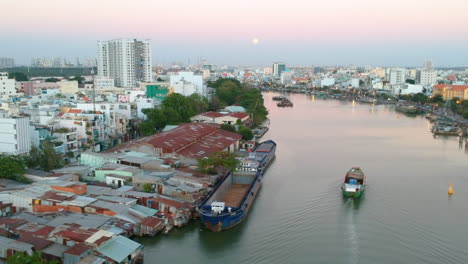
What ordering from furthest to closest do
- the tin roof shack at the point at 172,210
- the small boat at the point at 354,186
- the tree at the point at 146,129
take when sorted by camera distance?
the tree at the point at 146,129 → the small boat at the point at 354,186 → the tin roof shack at the point at 172,210

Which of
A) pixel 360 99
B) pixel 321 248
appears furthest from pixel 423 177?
pixel 360 99

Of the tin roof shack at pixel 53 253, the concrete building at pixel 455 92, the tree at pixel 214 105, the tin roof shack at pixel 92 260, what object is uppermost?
the concrete building at pixel 455 92

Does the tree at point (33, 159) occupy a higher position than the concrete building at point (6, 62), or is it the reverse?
the concrete building at point (6, 62)

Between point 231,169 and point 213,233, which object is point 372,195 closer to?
point 231,169

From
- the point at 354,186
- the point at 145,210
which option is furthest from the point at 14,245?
the point at 354,186

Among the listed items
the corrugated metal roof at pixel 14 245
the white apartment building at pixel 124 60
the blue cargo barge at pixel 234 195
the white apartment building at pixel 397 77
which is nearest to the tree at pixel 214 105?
the blue cargo barge at pixel 234 195

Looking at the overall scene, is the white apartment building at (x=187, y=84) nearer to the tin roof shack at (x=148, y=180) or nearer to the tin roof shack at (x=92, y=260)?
the tin roof shack at (x=148, y=180)

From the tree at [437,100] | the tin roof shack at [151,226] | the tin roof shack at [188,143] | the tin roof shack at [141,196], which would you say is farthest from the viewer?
the tree at [437,100]
